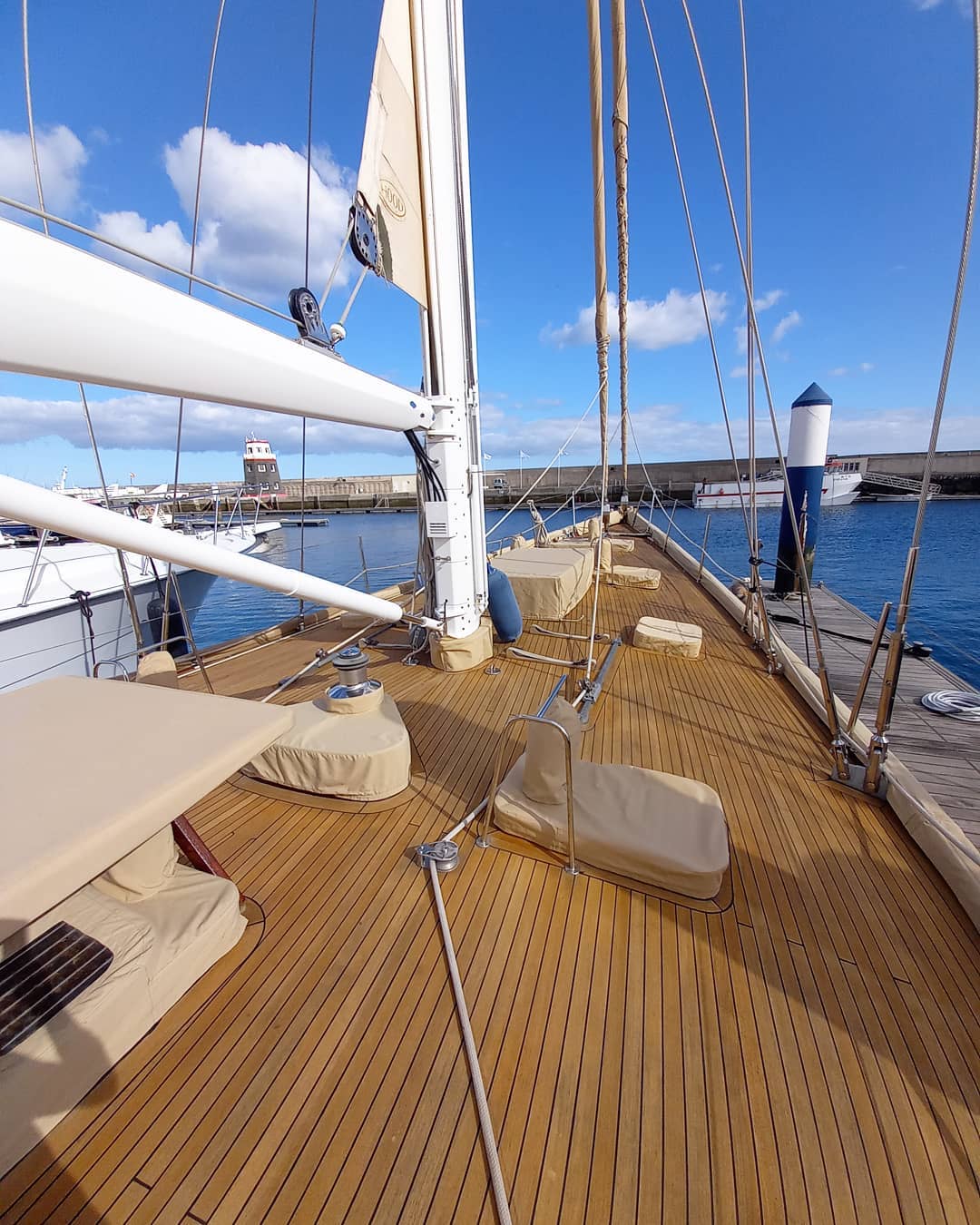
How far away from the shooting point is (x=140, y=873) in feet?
7.13

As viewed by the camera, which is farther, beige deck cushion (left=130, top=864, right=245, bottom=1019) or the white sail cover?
the white sail cover

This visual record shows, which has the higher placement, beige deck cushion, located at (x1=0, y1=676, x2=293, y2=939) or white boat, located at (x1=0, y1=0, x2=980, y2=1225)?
beige deck cushion, located at (x1=0, y1=676, x2=293, y2=939)

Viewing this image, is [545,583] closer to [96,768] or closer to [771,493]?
[96,768]

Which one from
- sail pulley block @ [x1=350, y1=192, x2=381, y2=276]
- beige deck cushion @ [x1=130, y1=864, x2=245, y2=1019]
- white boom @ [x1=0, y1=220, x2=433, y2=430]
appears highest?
sail pulley block @ [x1=350, y1=192, x2=381, y2=276]

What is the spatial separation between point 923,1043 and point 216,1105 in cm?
259

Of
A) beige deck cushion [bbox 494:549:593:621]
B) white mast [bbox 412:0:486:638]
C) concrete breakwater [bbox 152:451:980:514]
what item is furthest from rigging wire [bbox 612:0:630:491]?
concrete breakwater [bbox 152:451:980:514]

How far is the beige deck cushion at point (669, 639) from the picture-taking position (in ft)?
19.4

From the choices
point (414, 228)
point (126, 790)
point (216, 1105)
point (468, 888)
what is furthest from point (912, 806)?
point (414, 228)

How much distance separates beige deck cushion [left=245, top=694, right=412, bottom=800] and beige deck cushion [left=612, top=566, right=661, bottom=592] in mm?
6812

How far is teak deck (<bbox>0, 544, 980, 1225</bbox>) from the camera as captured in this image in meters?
1.51

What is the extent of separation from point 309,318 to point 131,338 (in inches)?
63.4

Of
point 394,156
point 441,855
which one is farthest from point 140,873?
point 394,156

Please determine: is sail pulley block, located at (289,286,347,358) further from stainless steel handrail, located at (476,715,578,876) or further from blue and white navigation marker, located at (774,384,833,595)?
blue and white navigation marker, located at (774,384,833,595)

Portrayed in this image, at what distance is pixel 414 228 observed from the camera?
4.48 m
